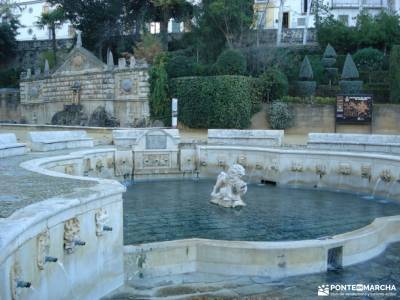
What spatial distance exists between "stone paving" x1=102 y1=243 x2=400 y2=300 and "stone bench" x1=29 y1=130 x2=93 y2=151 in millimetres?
10187

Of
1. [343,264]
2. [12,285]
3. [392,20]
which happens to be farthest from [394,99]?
[12,285]

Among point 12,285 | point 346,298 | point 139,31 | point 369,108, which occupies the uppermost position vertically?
point 139,31

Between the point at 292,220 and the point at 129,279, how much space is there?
514 centimetres

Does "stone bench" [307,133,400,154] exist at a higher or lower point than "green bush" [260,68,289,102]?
lower

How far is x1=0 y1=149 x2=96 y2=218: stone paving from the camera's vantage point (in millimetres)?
7938

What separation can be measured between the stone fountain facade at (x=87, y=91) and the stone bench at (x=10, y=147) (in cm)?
1326

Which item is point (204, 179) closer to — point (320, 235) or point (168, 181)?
point (168, 181)

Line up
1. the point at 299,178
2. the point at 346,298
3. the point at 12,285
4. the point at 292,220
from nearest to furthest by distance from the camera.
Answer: the point at 12,285 → the point at 346,298 → the point at 292,220 → the point at 299,178

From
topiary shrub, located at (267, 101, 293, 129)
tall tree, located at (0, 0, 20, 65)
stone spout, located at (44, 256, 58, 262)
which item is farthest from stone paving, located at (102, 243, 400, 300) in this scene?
tall tree, located at (0, 0, 20, 65)

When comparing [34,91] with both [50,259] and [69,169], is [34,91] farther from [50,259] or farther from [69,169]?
[50,259]

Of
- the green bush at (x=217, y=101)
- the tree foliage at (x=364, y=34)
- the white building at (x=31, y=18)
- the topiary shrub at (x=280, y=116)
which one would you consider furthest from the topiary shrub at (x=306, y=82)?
the white building at (x=31, y=18)

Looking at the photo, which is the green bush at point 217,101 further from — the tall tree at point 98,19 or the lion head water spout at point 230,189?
the lion head water spout at point 230,189

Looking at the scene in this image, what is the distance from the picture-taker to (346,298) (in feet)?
27.2

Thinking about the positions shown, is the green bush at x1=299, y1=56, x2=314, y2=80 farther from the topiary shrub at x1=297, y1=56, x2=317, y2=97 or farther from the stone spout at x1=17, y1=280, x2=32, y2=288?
the stone spout at x1=17, y1=280, x2=32, y2=288
